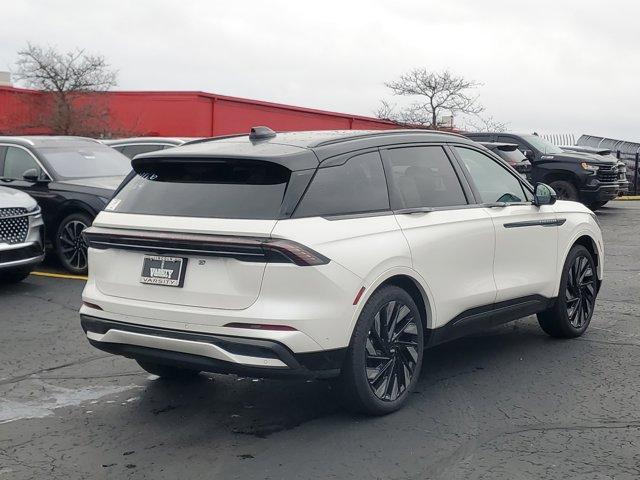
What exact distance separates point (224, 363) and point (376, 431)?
3.32ft

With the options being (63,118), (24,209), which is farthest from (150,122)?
(24,209)

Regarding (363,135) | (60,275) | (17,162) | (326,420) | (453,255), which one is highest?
(363,135)

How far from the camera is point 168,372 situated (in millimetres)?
6133

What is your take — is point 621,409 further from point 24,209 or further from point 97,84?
point 97,84

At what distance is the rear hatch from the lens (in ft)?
15.8

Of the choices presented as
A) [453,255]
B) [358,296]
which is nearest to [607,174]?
[453,255]

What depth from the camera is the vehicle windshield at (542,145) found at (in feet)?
63.6

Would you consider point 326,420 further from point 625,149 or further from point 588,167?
point 625,149

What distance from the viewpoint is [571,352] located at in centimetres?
703

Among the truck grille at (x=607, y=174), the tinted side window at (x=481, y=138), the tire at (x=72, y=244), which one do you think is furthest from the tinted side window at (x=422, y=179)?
the tinted side window at (x=481, y=138)

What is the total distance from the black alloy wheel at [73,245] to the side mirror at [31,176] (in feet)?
2.45

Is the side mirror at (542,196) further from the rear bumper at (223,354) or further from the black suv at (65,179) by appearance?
the black suv at (65,179)

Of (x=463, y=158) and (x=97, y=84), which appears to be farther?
(x=97, y=84)

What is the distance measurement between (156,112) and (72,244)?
58.7ft
